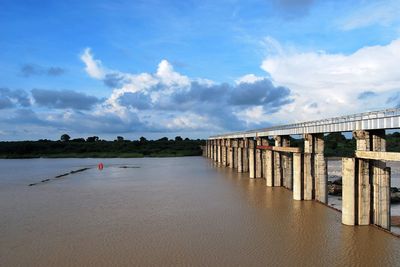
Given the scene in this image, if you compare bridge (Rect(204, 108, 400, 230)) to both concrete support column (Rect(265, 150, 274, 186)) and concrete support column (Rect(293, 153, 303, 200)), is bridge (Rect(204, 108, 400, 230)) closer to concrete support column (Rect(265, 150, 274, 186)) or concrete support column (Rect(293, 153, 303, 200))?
concrete support column (Rect(293, 153, 303, 200))

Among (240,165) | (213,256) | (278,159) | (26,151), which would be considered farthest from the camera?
(26,151)

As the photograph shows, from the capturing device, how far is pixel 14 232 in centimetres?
2092

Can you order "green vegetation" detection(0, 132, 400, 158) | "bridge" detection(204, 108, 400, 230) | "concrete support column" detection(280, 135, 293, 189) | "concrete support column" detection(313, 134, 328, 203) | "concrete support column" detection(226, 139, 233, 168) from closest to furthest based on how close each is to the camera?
"bridge" detection(204, 108, 400, 230) → "concrete support column" detection(313, 134, 328, 203) → "concrete support column" detection(280, 135, 293, 189) → "concrete support column" detection(226, 139, 233, 168) → "green vegetation" detection(0, 132, 400, 158)

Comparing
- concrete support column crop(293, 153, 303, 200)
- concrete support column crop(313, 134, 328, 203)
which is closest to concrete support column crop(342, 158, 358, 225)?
concrete support column crop(313, 134, 328, 203)

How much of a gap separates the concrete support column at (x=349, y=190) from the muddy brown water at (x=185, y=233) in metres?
0.58

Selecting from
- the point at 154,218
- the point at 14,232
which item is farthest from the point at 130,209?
the point at 14,232

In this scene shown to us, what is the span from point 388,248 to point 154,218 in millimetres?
12655

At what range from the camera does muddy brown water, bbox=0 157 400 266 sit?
15.9 metres

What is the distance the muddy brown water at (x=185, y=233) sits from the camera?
15.9 meters

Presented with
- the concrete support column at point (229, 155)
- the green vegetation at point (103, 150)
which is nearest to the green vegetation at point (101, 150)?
the green vegetation at point (103, 150)

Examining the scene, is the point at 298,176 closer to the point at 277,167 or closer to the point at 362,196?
the point at 362,196

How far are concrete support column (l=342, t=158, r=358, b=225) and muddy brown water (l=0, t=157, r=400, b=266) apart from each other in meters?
0.58

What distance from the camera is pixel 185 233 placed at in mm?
19969

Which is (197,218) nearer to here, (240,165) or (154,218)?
(154,218)
